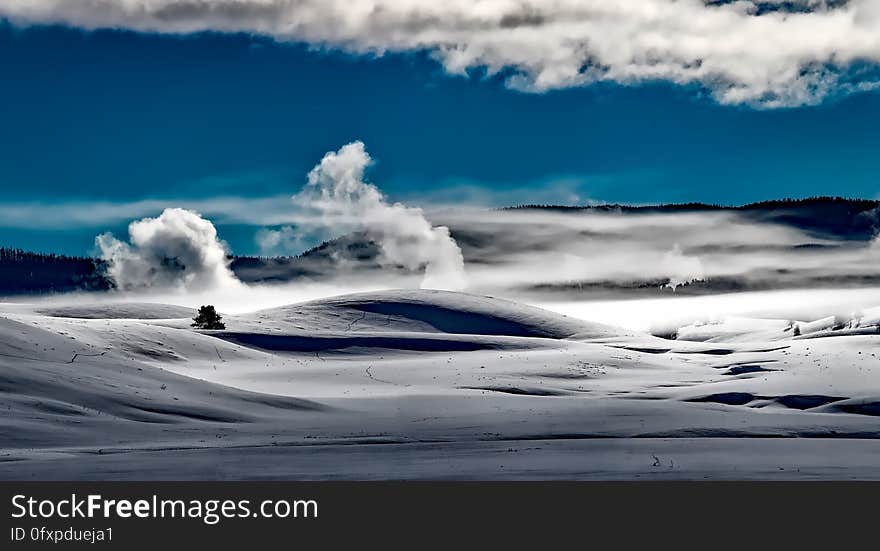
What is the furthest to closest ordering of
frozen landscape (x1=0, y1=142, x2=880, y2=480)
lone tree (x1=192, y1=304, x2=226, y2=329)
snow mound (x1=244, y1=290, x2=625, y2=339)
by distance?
1. snow mound (x1=244, y1=290, x2=625, y2=339)
2. lone tree (x1=192, y1=304, x2=226, y2=329)
3. frozen landscape (x1=0, y1=142, x2=880, y2=480)

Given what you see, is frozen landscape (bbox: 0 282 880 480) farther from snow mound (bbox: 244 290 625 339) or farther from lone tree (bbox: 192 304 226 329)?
snow mound (bbox: 244 290 625 339)

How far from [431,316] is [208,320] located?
31.0 m

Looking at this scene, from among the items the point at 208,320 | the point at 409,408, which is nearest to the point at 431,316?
the point at 208,320

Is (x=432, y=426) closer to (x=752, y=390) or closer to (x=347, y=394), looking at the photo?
(x=347, y=394)

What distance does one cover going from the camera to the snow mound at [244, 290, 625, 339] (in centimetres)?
10044

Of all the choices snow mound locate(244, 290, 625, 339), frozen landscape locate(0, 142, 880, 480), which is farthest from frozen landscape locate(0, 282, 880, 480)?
snow mound locate(244, 290, 625, 339)

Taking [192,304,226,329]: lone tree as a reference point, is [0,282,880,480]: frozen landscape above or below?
below

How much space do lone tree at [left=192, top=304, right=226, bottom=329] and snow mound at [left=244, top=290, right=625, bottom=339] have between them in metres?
11.1

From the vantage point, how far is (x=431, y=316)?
10881 cm

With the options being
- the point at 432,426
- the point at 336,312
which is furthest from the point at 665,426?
the point at 336,312

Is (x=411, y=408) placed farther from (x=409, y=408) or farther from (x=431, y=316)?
(x=431, y=316)
